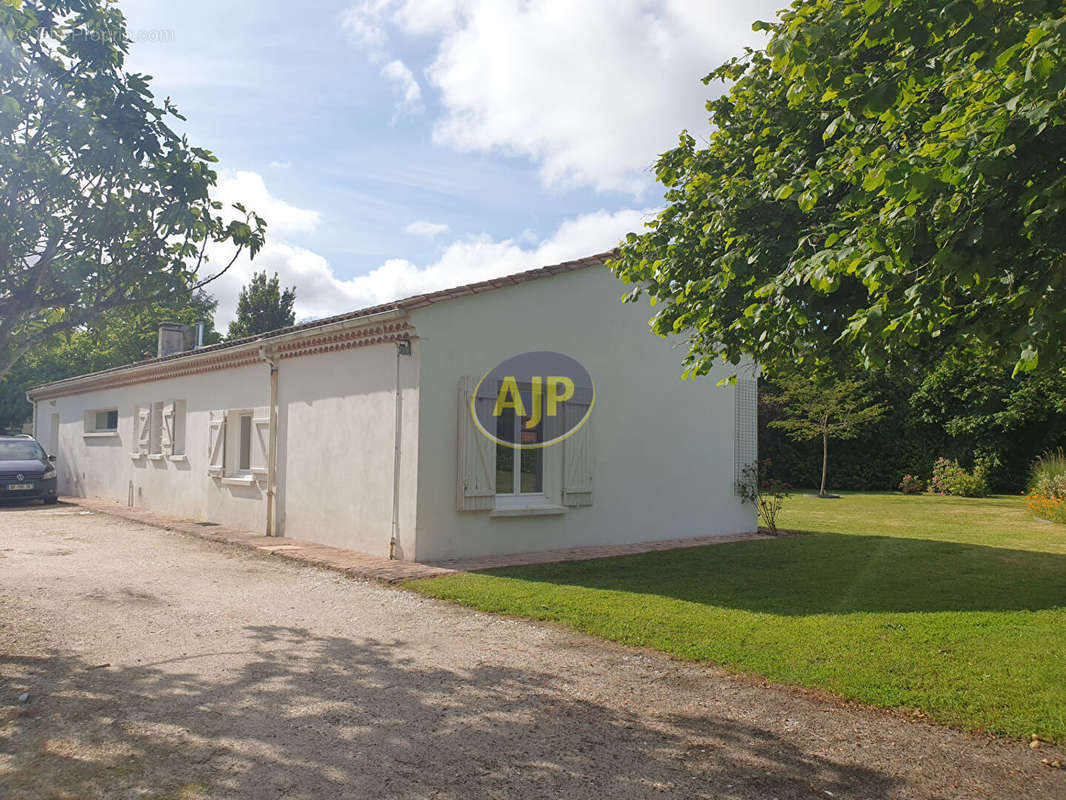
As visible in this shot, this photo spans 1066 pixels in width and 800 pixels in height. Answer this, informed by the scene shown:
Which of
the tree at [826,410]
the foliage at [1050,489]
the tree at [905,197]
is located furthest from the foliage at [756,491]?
the tree at [826,410]

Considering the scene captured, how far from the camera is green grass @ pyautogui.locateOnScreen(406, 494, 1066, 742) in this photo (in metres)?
4.90

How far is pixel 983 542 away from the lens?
1232cm

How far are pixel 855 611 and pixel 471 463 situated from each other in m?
4.77

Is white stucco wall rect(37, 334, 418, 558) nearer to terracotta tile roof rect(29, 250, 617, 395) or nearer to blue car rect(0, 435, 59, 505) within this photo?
terracotta tile roof rect(29, 250, 617, 395)

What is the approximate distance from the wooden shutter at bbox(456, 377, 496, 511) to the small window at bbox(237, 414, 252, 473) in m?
5.28

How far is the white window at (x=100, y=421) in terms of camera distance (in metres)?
19.8

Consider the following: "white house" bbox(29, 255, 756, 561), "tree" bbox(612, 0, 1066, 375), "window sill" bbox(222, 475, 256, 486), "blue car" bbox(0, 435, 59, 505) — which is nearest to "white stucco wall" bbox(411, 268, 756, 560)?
"white house" bbox(29, 255, 756, 561)

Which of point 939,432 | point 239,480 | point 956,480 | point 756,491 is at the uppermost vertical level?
point 939,432

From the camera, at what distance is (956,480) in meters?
23.4

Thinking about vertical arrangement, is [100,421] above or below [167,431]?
above

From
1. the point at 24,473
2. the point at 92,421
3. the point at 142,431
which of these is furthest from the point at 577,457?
the point at 92,421

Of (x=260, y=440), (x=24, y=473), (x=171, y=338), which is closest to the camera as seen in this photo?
(x=260, y=440)

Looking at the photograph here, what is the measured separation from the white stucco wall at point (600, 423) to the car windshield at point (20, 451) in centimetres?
1319

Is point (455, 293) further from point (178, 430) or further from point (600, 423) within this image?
point (178, 430)
